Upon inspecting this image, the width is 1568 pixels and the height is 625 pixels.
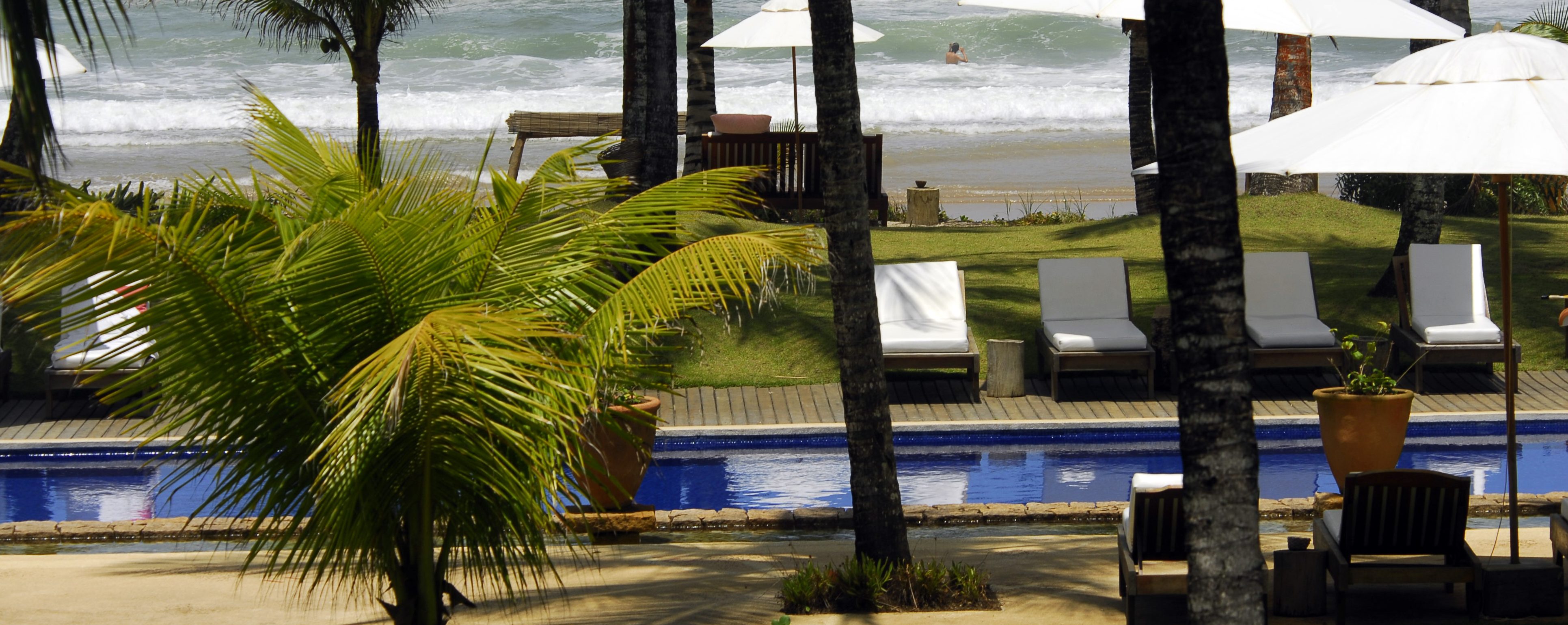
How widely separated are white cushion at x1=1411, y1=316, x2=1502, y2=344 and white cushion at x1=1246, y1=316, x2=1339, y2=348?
70 centimetres

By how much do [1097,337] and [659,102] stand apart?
4.94m

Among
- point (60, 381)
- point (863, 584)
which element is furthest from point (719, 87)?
point (863, 584)

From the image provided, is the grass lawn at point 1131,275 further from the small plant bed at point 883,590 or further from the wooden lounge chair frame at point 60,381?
the wooden lounge chair frame at point 60,381

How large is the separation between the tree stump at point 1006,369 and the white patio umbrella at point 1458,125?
4387mm

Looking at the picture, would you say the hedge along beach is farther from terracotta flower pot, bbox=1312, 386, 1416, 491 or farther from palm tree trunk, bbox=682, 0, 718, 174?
terracotta flower pot, bbox=1312, 386, 1416, 491

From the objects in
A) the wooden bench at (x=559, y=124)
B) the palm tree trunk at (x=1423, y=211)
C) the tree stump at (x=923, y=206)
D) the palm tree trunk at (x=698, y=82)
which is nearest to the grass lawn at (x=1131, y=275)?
the palm tree trunk at (x=1423, y=211)

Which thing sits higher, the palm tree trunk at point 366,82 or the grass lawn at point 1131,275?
the palm tree trunk at point 366,82

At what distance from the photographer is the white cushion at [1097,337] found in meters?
10.5

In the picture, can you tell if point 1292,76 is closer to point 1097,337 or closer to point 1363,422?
point 1097,337

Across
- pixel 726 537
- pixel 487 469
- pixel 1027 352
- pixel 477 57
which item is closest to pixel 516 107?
pixel 477 57

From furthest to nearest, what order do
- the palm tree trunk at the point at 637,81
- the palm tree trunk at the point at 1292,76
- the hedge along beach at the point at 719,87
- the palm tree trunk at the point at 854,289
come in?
the hedge along beach at the point at 719,87 → the palm tree trunk at the point at 1292,76 → the palm tree trunk at the point at 637,81 → the palm tree trunk at the point at 854,289

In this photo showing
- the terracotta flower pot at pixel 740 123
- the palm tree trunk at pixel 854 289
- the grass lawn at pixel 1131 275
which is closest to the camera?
the palm tree trunk at pixel 854 289

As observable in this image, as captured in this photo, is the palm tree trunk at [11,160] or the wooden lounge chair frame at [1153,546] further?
→ the palm tree trunk at [11,160]

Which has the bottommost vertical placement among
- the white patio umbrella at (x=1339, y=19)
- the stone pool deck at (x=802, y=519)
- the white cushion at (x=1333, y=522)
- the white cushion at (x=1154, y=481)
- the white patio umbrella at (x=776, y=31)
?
the stone pool deck at (x=802, y=519)
